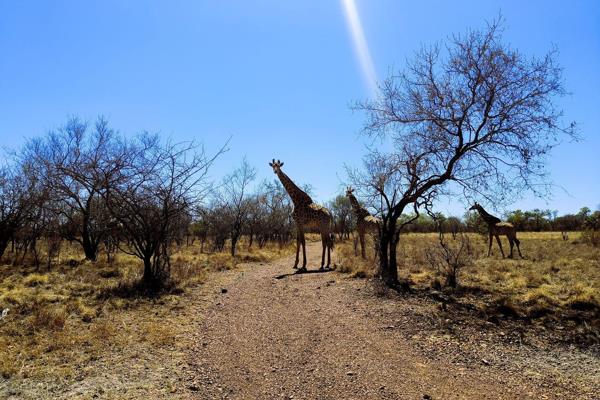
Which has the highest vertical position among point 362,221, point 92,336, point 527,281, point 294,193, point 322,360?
point 294,193

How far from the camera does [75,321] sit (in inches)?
318

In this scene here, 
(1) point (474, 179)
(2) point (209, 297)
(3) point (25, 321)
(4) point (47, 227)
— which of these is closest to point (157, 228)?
(2) point (209, 297)

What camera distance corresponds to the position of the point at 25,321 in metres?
7.90

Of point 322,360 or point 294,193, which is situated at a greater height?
point 294,193

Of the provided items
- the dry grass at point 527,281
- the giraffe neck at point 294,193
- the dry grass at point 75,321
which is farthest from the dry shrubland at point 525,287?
the dry grass at point 75,321

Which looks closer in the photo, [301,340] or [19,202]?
[301,340]

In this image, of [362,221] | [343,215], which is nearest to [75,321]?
[362,221]

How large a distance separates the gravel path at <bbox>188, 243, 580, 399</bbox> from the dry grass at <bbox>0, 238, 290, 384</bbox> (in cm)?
108

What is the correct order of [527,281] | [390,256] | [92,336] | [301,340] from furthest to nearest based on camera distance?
1. [527,281]
2. [390,256]
3. [301,340]
4. [92,336]

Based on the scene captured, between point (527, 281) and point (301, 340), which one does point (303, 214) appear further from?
point (301, 340)

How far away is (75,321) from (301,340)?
14.2 ft

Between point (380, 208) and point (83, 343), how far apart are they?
863 centimetres

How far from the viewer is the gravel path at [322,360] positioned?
5172 millimetres

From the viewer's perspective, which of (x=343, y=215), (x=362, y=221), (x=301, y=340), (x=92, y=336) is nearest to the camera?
(x=92, y=336)
